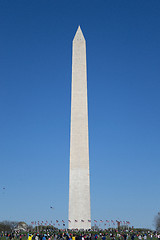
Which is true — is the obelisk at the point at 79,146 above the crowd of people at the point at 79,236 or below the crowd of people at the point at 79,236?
above

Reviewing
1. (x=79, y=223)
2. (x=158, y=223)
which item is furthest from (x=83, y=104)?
(x=158, y=223)

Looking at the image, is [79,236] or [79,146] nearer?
[79,236]

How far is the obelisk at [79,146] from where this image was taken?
4094 centimetres

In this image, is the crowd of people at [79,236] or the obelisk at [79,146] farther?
the obelisk at [79,146]

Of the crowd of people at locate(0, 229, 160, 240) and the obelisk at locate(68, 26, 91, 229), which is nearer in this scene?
the crowd of people at locate(0, 229, 160, 240)

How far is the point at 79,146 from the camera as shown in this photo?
→ 142ft

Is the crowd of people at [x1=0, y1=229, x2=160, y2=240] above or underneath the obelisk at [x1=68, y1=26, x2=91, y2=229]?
underneath

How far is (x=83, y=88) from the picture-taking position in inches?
1820

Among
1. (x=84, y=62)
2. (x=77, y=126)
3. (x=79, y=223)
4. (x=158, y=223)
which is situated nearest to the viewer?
(x=79, y=223)

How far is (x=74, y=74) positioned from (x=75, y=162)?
12594 millimetres

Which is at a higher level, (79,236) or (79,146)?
(79,146)

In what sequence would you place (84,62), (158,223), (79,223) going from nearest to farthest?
(79,223)
(84,62)
(158,223)

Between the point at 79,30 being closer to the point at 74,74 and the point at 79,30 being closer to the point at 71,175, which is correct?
the point at 74,74

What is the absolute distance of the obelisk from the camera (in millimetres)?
40938
